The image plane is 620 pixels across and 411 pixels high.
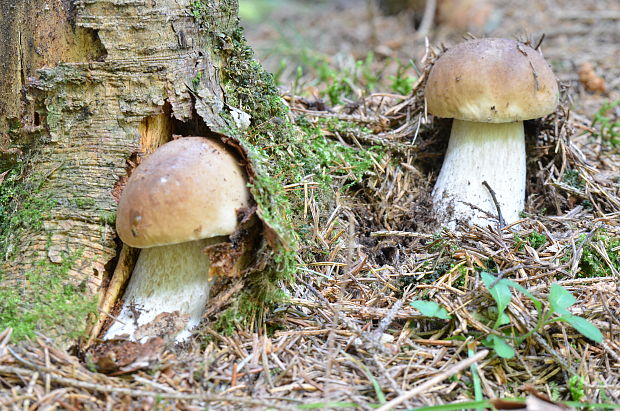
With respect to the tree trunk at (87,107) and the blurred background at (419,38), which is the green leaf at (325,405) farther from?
the blurred background at (419,38)

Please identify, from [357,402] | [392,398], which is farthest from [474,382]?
[357,402]

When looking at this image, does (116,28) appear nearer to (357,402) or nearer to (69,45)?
(69,45)

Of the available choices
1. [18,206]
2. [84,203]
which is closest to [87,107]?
[84,203]

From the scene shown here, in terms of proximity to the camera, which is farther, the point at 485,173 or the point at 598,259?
the point at 485,173

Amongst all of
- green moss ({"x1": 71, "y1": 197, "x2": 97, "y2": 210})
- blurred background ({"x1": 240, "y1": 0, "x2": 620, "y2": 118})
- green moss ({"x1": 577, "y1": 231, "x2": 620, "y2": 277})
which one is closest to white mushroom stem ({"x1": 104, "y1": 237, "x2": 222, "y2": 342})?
green moss ({"x1": 71, "y1": 197, "x2": 97, "y2": 210})

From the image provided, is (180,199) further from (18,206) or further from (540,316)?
(540,316)

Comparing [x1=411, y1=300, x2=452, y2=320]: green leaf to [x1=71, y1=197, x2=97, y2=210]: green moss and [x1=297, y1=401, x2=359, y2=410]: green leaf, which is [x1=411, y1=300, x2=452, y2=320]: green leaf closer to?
[x1=297, y1=401, x2=359, y2=410]: green leaf
